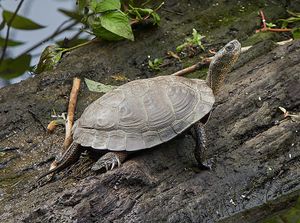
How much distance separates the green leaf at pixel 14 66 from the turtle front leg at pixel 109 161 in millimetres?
2706

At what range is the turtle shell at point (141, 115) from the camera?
397 cm

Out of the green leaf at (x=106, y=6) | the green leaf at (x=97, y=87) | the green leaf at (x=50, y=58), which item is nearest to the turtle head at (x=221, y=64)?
the green leaf at (x=97, y=87)

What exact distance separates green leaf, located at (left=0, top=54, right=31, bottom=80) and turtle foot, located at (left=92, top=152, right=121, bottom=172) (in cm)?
271

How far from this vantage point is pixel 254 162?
169 inches

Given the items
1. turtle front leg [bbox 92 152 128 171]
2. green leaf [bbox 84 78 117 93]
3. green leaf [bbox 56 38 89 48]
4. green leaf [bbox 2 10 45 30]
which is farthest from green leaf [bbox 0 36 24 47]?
turtle front leg [bbox 92 152 128 171]

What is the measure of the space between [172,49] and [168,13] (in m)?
0.57

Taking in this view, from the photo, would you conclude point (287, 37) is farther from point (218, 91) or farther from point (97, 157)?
point (97, 157)

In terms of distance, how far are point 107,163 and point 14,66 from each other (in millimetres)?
3006

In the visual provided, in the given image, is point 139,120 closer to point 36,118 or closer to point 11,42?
point 36,118

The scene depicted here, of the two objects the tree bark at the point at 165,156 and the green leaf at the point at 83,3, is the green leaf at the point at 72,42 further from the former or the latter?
the tree bark at the point at 165,156

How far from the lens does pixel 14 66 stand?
653 cm

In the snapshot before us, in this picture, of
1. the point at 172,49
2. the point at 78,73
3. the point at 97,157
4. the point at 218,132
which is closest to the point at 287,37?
the point at 172,49

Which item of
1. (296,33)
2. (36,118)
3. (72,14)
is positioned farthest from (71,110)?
(72,14)

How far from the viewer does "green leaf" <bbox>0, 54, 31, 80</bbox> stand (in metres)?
6.39
